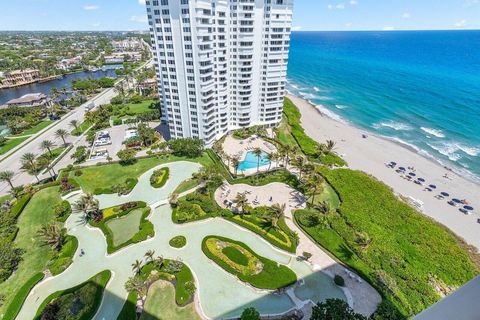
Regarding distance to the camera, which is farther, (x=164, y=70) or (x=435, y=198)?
(x=164, y=70)

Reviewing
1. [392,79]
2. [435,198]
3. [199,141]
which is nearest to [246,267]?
[199,141]

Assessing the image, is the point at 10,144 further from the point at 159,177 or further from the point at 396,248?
the point at 396,248

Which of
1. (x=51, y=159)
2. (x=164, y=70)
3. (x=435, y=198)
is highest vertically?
(x=164, y=70)

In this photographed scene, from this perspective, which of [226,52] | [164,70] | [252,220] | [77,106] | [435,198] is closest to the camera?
[252,220]

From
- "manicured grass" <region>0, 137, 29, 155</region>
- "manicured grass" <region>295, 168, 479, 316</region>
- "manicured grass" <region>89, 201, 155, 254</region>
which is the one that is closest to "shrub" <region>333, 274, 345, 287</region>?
"manicured grass" <region>295, 168, 479, 316</region>

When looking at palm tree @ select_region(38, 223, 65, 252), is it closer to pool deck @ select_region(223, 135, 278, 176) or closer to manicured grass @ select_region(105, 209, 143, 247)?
manicured grass @ select_region(105, 209, 143, 247)

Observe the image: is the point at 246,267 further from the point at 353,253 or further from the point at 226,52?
the point at 226,52
